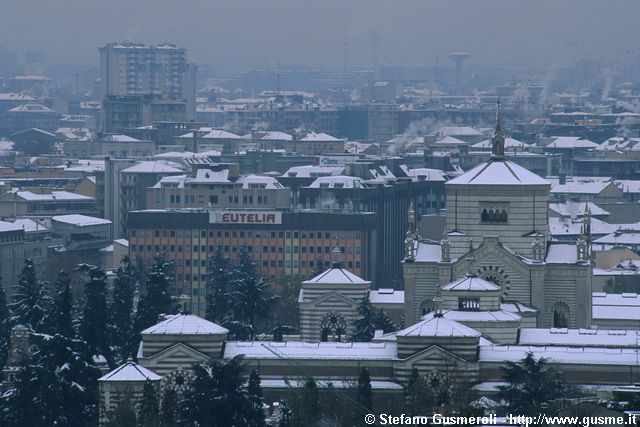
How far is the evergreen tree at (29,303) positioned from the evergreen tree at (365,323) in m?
12.4

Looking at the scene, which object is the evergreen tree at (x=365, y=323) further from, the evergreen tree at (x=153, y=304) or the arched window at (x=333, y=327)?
the evergreen tree at (x=153, y=304)

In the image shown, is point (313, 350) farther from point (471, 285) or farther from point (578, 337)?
point (578, 337)

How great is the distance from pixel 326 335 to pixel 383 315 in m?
2.70

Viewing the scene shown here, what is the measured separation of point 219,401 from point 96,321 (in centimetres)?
1754

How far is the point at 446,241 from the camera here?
108 metres

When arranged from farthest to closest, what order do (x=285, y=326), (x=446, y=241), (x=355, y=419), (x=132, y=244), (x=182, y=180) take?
(x=182, y=180) → (x=132, y=244) → (x=285, y=326) → (x=446, y=241) → (x=355, y=419)

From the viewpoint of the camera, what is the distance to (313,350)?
319 feet

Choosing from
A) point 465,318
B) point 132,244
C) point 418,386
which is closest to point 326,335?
point 465,318

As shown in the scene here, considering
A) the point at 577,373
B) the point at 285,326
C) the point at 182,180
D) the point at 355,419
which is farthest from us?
the point at 182,180

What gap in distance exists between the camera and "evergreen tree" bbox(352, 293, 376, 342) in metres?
108

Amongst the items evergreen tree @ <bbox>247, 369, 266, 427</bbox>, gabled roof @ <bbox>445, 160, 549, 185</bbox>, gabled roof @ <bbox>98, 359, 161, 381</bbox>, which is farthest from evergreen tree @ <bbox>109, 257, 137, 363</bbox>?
evergreen tree @ <bbox>247, 369, 266, 427</bbox>

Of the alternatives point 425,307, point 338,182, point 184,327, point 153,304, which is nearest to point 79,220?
point 338,182

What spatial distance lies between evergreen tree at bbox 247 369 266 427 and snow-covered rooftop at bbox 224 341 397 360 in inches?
262

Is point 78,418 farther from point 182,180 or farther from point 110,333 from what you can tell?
point 182,180
